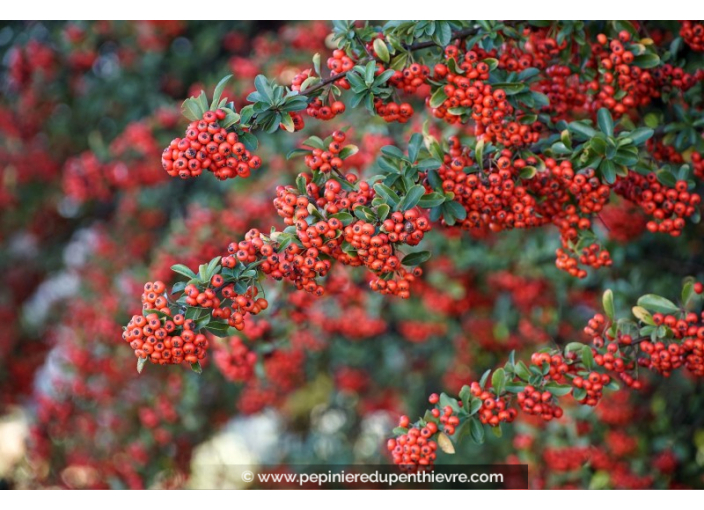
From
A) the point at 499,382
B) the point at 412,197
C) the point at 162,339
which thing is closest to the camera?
the point at 162,339

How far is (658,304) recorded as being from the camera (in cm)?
213

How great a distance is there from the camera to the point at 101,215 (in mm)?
5262

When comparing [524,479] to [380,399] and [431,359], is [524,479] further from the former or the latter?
[380,399]

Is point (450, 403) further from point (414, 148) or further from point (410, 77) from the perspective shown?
point (410, 77)

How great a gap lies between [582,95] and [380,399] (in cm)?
335

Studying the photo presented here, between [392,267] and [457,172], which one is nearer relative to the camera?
[392,267]

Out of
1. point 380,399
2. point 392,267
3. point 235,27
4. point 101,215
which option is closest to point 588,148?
point 392,267

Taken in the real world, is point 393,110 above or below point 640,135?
above

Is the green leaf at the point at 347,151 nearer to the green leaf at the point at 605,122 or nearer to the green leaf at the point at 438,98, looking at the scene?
the green leaf at the point at 438,98

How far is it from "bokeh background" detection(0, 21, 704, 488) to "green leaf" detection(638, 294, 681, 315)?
2.71 ft

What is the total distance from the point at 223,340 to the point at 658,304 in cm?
149

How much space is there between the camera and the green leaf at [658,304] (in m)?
2.11

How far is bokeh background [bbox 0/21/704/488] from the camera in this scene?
3172 mm

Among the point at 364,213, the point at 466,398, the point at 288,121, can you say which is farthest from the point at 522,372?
the point at 288,121
